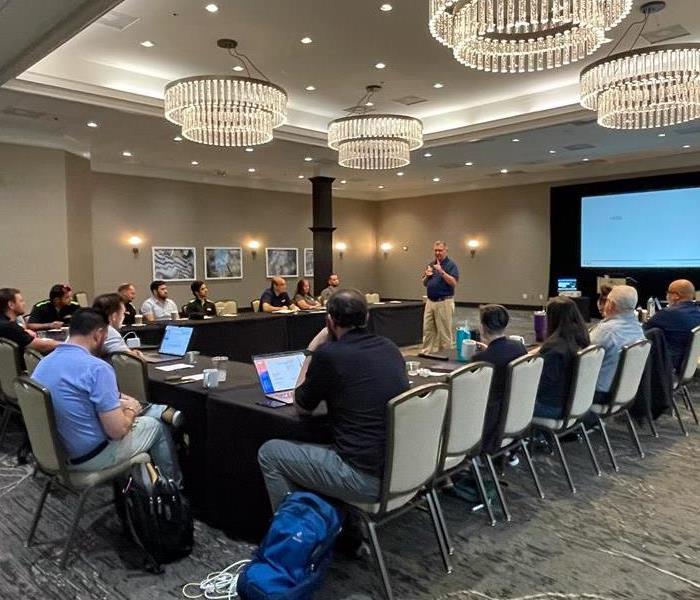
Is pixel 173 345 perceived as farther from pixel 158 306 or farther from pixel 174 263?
pixel 174 263

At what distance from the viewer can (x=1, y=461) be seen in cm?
425

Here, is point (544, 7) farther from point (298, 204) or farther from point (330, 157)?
point (298, 204)

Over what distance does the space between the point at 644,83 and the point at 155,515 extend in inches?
193

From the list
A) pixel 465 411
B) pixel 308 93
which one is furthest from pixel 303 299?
pixel 465 411

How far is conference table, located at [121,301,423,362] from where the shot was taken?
23.4ft

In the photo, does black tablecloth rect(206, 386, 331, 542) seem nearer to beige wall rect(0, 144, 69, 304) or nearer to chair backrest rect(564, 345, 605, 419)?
chair backrest rect(564, 345, 605, 419)

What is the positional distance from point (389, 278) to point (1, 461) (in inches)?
589

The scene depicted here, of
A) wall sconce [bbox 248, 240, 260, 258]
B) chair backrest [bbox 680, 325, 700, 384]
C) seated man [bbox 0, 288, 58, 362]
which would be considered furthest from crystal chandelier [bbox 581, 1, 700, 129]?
wall sconce [bbox 248, 240, 260, 258]

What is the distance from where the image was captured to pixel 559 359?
3.68m

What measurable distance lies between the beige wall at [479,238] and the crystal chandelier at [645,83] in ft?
32.0

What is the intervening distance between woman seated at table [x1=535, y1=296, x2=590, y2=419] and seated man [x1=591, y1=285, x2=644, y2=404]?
432 mm

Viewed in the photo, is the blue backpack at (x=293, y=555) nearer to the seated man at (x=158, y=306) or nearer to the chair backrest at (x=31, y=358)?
the chair backrest at (x=31, y=358)

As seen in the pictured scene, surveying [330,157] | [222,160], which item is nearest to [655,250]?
[330,157]

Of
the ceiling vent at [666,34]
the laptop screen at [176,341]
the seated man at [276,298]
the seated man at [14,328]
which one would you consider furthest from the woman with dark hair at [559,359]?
the seated man at [276,298]
